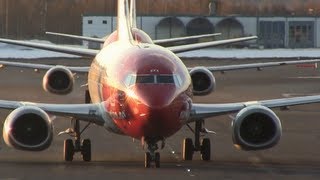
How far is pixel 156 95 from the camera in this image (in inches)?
593

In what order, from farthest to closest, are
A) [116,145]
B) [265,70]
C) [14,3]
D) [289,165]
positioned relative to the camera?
1. [14,3]
2. [265,70]
3. [116,145]
4. [289,165]

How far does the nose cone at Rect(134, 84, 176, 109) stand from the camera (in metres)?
14.9

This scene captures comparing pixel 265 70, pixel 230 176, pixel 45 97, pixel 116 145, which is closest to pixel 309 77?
pixel 265 70

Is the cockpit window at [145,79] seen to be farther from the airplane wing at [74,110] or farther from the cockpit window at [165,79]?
the airplane wing at [74,110]

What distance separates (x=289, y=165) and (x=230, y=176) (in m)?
2.15

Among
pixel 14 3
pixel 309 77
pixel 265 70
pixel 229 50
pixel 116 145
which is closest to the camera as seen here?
pixel 116 145

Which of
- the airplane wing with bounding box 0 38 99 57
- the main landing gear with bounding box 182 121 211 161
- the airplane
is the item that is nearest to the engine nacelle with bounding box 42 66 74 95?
the airplane wing with bounding box 0 38 99 57

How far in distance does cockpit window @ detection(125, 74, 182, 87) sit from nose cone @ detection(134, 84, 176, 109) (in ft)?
0.39

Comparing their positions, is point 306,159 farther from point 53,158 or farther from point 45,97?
point 45,97

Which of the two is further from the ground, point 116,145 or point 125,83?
point 125,83

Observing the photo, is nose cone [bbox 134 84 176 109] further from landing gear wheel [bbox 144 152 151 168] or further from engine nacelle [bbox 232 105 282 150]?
engine nacelle [bbox 232 105 282 150]

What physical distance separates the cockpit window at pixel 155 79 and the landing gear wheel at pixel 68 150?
273cm

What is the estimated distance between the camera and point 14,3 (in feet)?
465

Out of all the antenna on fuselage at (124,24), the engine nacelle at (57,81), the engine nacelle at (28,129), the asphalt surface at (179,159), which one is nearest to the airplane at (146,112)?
the engine nacelle at (28,129)
